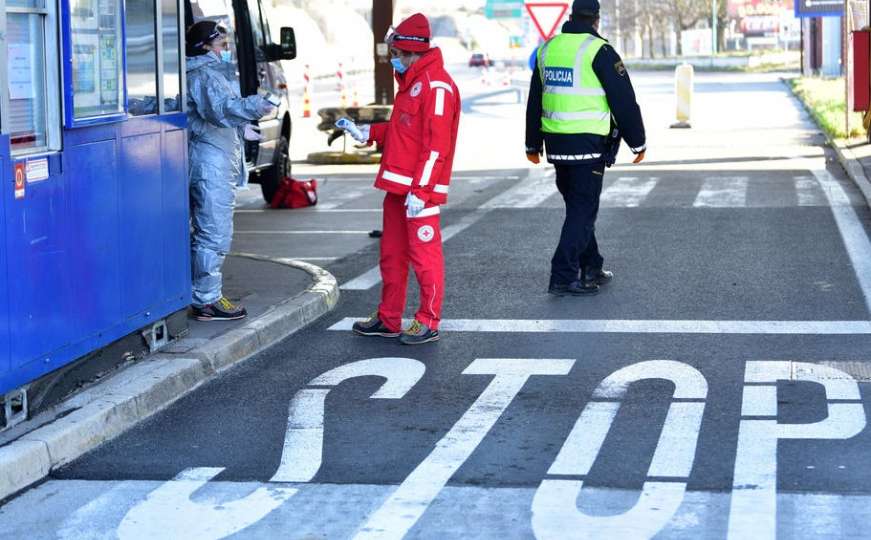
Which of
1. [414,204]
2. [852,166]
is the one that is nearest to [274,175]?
[852,166]

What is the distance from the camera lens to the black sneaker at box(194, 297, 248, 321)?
29.0ft

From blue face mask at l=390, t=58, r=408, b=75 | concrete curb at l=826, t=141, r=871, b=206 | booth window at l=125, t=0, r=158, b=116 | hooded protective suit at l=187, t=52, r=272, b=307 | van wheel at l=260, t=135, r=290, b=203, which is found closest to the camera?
booth window at l=125, t=0, r=158, b=116

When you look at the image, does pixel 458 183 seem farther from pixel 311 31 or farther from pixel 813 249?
pixel 311 31

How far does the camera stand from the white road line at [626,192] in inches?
620

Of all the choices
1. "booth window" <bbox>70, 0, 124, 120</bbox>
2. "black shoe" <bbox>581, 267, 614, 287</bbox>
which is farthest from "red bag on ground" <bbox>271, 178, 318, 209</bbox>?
"booth window" <bbox>70, 0, 124, 120</bbox>

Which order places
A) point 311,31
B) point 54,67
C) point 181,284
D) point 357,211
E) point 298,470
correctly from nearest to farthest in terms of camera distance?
point 298,470 → point 54,67 → point 181,284 → point 357,211 → point 311,31

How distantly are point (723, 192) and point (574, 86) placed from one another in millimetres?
7123

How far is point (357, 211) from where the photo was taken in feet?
52.1

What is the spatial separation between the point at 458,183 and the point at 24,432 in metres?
12.7

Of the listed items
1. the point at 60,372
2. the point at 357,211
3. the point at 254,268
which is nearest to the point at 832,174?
the point at 357,211

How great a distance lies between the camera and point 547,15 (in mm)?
21703

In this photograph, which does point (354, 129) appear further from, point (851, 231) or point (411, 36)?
point (851, 231)

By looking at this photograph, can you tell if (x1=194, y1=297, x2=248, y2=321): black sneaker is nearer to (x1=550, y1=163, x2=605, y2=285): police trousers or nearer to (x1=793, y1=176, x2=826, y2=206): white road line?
(x1=550, y1=163, x2=605, y2=285): police trousers

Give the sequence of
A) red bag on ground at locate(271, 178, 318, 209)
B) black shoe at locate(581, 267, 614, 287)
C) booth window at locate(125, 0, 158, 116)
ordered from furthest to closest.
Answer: red bag on ground at locate(271, 178, 318, 209) < black shoe at locate(581, 267, 614, 287) < booth window at locate(125, 0, 158, 116)
